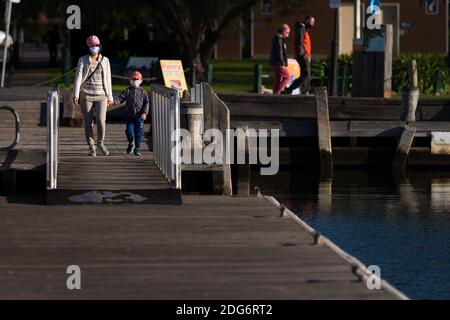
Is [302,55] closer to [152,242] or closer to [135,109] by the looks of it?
[135,109]

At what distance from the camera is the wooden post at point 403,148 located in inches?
1139

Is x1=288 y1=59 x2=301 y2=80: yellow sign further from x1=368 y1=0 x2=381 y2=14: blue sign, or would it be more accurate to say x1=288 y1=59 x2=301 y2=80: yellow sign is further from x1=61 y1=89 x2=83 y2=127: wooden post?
x1=61 y1=89 x2=83 y2=127: wooden post

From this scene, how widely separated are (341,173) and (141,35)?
35.8m

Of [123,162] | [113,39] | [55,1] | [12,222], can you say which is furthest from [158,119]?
[113,39]

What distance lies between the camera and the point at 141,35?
63.8m

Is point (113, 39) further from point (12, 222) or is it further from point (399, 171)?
point (12, 222)

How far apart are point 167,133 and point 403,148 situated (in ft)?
37.6

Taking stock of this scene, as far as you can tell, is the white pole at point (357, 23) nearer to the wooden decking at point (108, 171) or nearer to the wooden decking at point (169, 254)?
the wooden decking at point (108, 171)

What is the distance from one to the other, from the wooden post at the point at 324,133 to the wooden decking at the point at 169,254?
10.6 meters

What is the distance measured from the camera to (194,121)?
22094 millimetres

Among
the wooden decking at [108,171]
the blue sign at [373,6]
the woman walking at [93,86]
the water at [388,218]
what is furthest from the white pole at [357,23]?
the woman walking at [93,86]

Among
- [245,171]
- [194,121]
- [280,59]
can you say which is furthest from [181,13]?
[194,121]

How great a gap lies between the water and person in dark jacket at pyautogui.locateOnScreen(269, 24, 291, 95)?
10.0 feet

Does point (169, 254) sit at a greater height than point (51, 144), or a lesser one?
lesser
